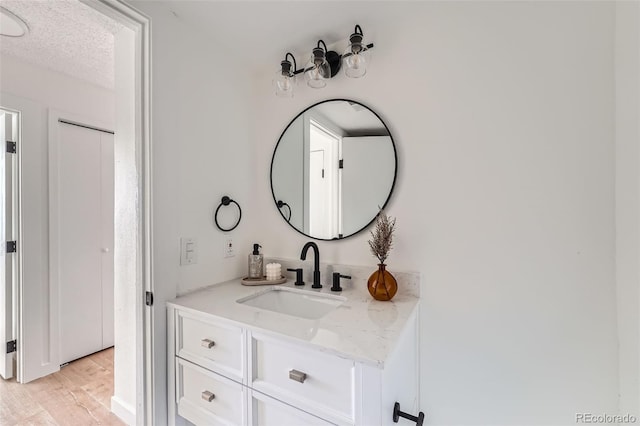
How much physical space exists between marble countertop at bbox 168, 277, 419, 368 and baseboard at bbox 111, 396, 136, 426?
794mm

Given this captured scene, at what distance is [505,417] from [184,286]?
1487 millimetres

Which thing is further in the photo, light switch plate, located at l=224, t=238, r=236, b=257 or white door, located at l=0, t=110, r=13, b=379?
white door, located at l=0, t=110, r=13, b=379

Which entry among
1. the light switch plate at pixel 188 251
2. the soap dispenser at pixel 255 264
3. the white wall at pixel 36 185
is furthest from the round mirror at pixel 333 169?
the white wall at pixel 36 185

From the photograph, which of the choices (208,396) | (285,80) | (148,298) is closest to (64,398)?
(148,298)

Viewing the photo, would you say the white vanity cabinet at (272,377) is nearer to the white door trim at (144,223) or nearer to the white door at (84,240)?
the white door trim at (144,223)

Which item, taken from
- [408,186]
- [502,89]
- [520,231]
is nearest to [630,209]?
[520,231]

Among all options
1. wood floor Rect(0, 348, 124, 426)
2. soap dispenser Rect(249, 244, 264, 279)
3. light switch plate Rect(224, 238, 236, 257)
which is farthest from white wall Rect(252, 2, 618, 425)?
wood floor Rect(0, 348, 124, 426)

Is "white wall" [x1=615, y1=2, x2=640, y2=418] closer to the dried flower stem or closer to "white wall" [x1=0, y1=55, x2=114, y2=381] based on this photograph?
the dried flower stem

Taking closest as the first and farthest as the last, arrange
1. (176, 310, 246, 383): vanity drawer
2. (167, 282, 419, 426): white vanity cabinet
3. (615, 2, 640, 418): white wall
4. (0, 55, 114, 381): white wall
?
1. (167, 282, 419, 426): white vanity cabinet
2. (615, 2, 640, 418): white wall
3. (176, 310, 246, 383): vanity drawer
4. (0, 55, 114, 381): white wall

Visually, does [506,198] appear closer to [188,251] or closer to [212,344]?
[212,344]

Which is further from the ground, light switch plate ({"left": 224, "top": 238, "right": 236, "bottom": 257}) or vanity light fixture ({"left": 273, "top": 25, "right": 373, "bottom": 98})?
vanity light fixture ({"left": 273, "top": 25, "right": 373, "bottom": 98})

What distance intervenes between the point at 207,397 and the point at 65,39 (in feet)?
6.67

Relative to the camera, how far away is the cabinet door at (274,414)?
2.80ft

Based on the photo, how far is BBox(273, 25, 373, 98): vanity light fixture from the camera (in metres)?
1.25
